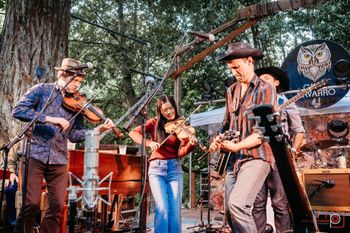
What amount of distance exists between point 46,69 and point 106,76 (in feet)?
40.3

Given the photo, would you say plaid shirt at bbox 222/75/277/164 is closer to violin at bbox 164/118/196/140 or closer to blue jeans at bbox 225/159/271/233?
blue jeans at bbox 225/159/271/233

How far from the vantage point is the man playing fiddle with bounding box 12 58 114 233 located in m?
3.87

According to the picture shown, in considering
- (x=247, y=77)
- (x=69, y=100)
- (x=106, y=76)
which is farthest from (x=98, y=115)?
(x=106, y=76)

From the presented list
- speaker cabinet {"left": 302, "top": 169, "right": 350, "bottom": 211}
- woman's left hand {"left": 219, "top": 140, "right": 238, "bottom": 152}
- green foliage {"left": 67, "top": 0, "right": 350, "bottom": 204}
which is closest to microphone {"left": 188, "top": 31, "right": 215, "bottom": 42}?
woman's left hand {"left": 219, "top": 140, "right": 238, "bottom": 152}

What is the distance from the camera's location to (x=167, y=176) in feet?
15.4

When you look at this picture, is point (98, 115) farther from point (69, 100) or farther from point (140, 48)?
point (140, 48)

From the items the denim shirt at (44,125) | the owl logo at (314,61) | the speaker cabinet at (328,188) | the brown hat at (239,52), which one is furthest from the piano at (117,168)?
the owl logo at (314,61)

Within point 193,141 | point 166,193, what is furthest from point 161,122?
point 166,193

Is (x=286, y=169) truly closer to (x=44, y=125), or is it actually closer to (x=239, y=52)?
(x=239, y=52)

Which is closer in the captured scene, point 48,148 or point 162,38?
point 48,148

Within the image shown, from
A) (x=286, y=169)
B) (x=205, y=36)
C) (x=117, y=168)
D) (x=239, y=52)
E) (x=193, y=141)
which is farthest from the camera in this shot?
(x=117, y=168)

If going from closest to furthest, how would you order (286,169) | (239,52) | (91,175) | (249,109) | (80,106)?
(91,175), (286,169), (249,109), (239,52), (80,106)

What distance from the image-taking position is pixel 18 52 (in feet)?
17.9

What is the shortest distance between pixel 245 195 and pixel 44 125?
2.23 m
